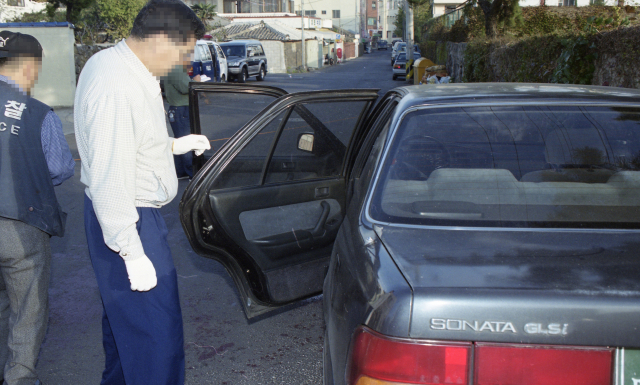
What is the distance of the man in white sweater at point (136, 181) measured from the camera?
2.00m

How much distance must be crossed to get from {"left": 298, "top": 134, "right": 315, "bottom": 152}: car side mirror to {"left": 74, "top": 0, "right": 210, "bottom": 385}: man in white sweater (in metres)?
1.18

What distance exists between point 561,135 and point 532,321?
1.29m

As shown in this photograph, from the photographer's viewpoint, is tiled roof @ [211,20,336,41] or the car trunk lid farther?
tiled roof @ [211,20,336,41]

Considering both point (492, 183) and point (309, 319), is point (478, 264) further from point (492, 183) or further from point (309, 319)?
point (309, 319)

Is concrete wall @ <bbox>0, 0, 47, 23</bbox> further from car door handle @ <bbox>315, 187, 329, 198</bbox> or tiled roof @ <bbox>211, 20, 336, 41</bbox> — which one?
car door handle @ <bbox>315, 187, 329, 198</bbox>

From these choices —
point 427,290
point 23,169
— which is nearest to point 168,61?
point 23,169

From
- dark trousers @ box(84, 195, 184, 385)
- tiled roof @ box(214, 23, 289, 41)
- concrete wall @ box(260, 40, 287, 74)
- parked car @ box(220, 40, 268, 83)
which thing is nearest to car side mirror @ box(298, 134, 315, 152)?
dark trousers @ box(84, 195, 184, 385)

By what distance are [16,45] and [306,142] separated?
5.44 feet

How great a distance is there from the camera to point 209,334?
11.9 feet

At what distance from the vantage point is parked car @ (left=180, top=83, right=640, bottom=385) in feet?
4.61

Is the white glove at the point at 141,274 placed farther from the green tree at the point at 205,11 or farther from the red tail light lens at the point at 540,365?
the green tree at the point at 205,11

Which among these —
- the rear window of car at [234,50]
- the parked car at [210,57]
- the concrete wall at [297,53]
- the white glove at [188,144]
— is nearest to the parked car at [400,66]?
the rear window of car at [234,50]

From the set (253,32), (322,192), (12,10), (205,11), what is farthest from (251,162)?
(205,11)

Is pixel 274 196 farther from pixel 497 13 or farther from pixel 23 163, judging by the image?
pixel 497 13
